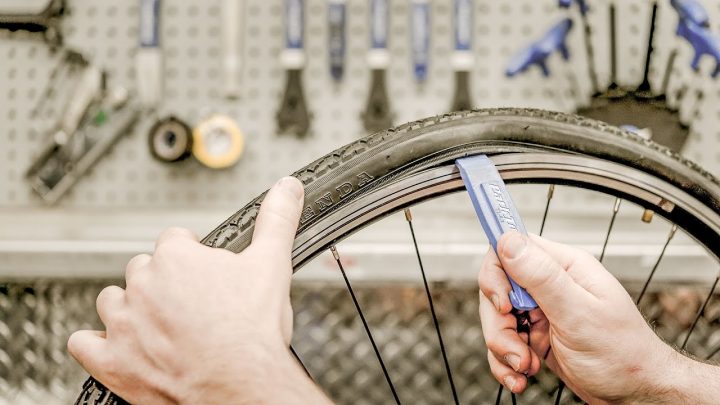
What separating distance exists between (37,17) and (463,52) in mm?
610

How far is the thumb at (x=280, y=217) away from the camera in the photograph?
338 mm

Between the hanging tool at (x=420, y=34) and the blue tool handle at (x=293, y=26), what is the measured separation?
0.16 m

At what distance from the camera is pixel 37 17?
82 centimetres

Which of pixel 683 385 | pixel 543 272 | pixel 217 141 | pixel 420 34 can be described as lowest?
pixel 683 385

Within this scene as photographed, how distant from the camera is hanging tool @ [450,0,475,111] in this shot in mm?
799

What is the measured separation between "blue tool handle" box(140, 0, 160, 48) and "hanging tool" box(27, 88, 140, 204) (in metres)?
0.08

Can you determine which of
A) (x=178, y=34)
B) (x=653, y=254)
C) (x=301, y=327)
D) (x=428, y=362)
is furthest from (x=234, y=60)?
(x=653, y=254)

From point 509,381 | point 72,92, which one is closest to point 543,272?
point 509,381

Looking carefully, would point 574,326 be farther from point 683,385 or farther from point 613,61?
point 613,61

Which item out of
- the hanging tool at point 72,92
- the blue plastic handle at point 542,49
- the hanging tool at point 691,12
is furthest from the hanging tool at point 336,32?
the hanging tool at point 691,12

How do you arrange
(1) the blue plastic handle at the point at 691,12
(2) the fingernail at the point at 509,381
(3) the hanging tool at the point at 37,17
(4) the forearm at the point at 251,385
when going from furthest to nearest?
(3) the hanging tool at the point at 37,17, (1) the blue plastic handle at the point at 691,12, (2) the fingernail at the point at 509,381, (4) the forearm at the point at 251,385

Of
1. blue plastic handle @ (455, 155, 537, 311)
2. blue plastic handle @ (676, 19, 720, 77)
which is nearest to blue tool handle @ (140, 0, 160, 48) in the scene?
blue plastic handle @ (455, 155, 537, 311)

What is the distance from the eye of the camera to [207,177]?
32.4 inches

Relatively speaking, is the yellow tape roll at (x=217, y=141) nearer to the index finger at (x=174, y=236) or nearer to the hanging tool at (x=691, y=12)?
the index finger at (x=174, y=236)
